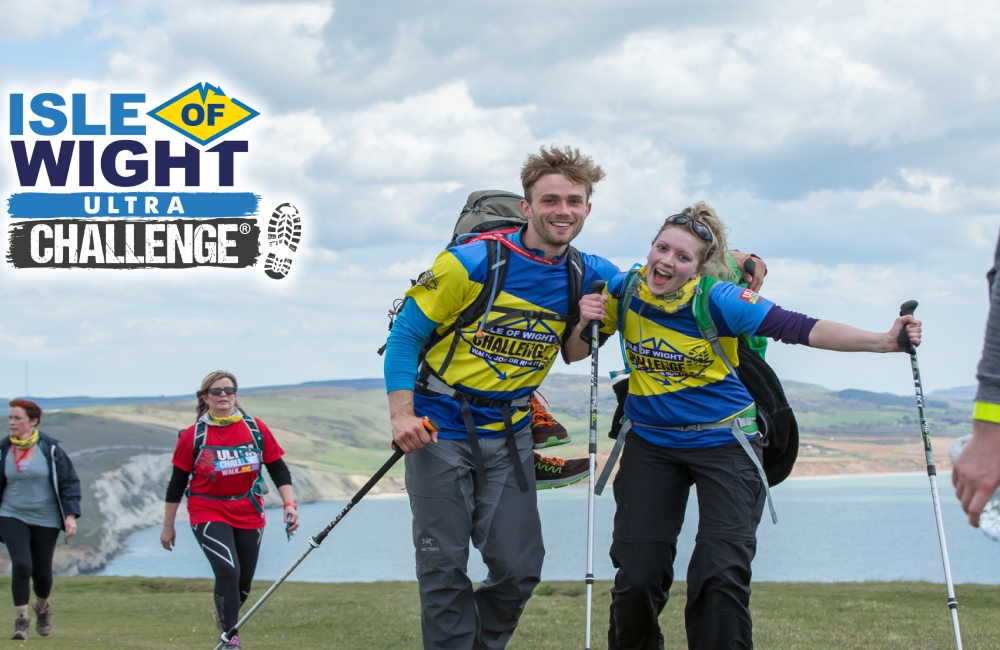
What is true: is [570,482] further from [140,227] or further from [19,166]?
[19,166]

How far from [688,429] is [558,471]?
3.99 feet

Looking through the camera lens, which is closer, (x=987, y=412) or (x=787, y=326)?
(x=987, y=412)

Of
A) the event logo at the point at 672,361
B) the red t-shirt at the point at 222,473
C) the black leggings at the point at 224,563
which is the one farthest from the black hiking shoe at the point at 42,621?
the event logo at the point at 672,361

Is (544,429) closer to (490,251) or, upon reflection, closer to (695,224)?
(490,251)

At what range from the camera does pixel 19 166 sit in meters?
24.5

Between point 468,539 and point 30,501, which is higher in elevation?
point 30,501

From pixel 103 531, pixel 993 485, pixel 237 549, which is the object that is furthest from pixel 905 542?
pixel 993 485

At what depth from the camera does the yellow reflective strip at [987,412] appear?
116 inches

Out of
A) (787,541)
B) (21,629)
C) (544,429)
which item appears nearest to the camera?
(544,429)

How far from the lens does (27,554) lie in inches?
504

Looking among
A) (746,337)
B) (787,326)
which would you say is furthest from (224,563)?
(787,326)

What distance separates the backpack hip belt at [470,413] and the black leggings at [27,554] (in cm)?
797

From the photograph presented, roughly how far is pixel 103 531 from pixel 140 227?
74583mm


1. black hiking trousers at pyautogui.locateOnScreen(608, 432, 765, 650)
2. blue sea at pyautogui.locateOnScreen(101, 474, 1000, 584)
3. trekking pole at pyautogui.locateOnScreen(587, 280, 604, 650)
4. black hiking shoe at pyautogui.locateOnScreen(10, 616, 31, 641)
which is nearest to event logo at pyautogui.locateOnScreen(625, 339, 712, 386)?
trekking pole at pyautogui.locateOnScreen(587, 280, 604, 650)
